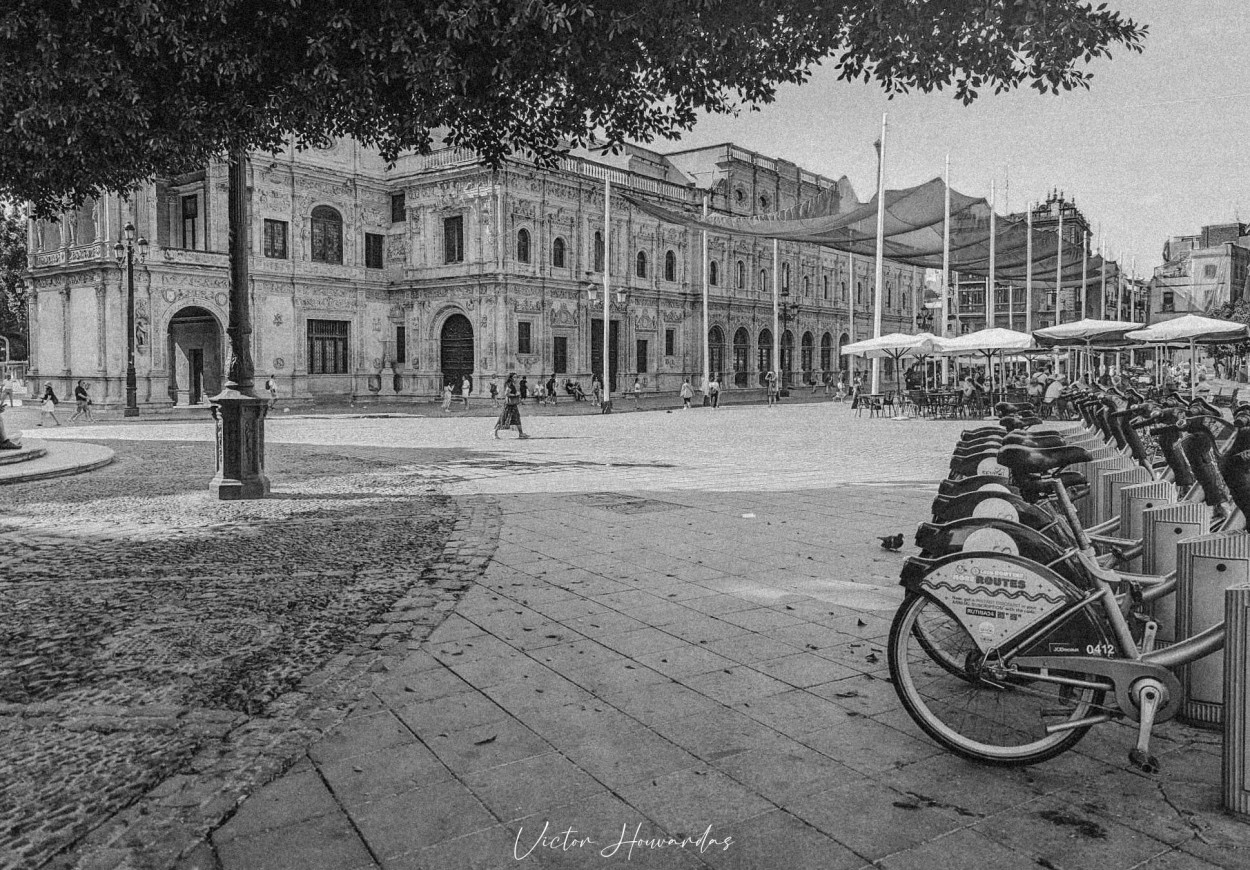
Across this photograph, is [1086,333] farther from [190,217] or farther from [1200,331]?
[190,217]

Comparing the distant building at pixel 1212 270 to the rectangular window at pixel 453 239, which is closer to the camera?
the rectangular window at pixel 453 239

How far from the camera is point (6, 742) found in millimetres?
3824

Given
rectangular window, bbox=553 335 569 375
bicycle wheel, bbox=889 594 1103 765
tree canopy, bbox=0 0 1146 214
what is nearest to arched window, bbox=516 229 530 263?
rectangular window, bbox=553 335 569 375

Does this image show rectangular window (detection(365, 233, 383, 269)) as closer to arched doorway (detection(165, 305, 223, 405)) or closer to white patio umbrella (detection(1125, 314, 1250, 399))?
arched doorway (detection(165, 305, 223, 405))

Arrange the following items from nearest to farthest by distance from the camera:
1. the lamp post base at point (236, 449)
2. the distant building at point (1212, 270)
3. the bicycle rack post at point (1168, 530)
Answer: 1. the bicycle rack post at point (1168, 530)
2. the lamp post base at point (236, 449)
3. the distant building at point (1212, 270)

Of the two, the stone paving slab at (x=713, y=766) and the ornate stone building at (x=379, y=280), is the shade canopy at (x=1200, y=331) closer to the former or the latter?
the ornate stone building at (x=379, y=280)

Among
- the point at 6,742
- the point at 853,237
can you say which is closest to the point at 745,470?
the point at 6,742

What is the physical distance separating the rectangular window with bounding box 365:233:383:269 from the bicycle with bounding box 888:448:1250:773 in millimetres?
42304

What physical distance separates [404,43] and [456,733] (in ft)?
12.2

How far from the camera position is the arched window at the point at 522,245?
41812mm

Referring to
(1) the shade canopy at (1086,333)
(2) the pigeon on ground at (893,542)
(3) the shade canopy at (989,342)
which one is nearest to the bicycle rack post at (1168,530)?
(2) the pigeon on ground at (893,542)

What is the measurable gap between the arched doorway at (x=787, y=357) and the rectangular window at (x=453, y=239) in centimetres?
2401

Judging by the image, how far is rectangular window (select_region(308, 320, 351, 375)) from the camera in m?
41.0

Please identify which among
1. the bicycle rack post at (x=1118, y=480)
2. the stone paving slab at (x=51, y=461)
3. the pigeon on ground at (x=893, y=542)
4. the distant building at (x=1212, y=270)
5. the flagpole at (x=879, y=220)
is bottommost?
the pigeon on ground at (x=893, y=542)
